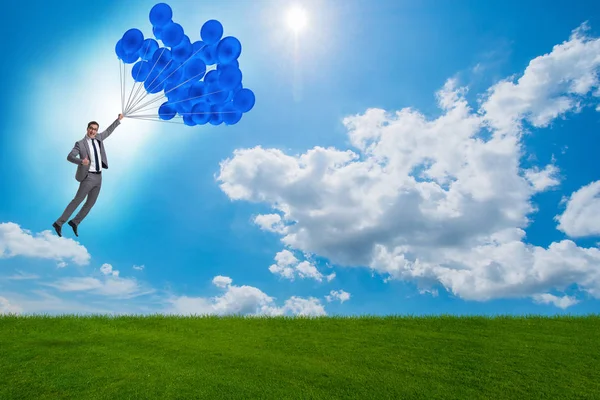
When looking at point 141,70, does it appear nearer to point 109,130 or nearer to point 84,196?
point 109,130

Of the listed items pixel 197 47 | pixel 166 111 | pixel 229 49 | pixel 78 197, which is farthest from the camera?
pixel 166 111

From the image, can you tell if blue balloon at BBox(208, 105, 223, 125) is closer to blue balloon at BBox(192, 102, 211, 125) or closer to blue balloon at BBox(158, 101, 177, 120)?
blue balloon at BBox(192, 102, 211, 125)

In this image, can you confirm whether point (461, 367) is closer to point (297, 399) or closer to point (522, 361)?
point (522, 361)

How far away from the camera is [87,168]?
378 inches

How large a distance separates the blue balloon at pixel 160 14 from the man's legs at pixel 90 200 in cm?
354

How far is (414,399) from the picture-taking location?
25.9 ft

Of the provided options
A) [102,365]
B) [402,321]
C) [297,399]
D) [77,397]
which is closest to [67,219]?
[102,365]

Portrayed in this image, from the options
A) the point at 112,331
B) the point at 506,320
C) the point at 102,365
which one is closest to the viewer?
the point at 102,365

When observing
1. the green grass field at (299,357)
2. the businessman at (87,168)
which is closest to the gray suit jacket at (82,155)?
the businessman at (87,168)

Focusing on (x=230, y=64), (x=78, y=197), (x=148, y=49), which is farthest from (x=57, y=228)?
(x=230, y=64)

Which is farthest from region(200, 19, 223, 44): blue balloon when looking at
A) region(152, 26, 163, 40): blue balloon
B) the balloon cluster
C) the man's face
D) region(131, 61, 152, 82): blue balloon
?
the man's face

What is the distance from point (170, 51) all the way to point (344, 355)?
282 inches

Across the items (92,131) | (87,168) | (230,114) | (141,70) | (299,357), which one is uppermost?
(141,70)

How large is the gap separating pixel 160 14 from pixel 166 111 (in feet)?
6.66
